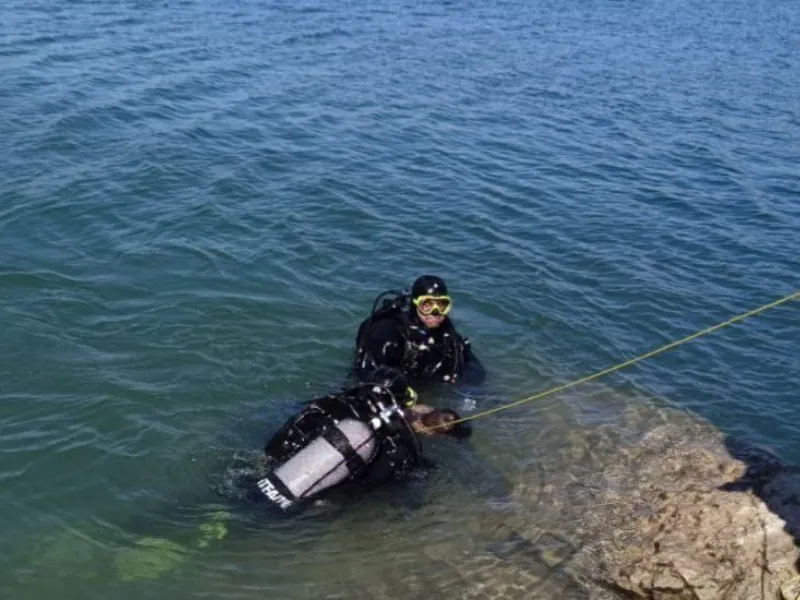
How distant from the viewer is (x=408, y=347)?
9086 millimetres

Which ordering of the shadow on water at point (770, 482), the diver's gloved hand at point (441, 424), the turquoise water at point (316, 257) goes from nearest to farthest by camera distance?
the shadow on water at point (770, 482) < the turquoise water at point (316, 257) < the diver's gloved hand at point (441, 424)

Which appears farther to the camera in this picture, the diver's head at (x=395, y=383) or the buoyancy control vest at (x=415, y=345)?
the buoyancy control vest at (x=415, y=345)

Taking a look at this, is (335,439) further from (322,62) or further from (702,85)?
(702,85)

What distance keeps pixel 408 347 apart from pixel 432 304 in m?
0.56

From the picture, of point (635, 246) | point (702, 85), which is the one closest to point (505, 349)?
point (635, 246)

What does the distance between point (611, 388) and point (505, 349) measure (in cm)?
138

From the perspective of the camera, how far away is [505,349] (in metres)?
11.0

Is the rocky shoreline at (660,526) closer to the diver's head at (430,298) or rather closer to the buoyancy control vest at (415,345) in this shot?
the buoyancy control vest at (415,345)

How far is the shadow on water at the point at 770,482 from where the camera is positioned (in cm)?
698

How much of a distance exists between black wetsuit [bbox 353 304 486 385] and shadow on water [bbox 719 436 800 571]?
9.30ft

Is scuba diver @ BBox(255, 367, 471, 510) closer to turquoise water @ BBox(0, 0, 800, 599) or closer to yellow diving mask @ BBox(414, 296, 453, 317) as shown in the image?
turquoise water @ BBox(0, 0, 800, 599)

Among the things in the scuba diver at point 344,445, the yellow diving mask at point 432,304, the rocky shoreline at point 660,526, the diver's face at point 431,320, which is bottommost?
the rocky shoreline at point 660,526

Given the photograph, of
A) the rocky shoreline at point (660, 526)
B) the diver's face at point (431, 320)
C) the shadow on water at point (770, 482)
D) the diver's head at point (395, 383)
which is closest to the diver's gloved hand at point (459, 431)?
the rocky shoreline at point (660, 526)

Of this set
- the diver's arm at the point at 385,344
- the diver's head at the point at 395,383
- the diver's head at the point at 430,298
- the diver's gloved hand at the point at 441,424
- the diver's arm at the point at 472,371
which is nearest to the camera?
the diver's head at the point at 395,383
